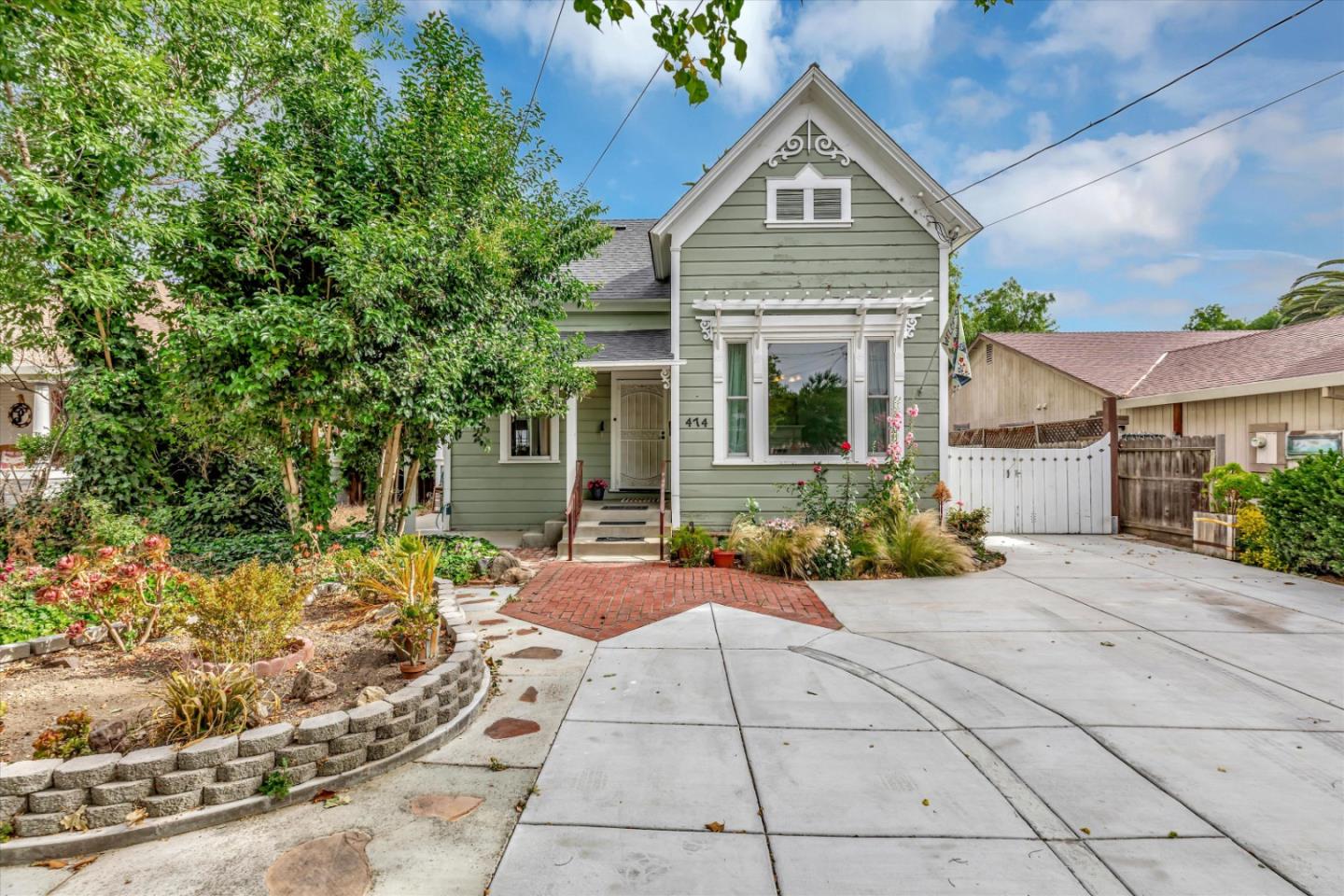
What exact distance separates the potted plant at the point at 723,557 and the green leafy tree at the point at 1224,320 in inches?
1545

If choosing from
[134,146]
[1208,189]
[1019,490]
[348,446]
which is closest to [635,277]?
[348,446]

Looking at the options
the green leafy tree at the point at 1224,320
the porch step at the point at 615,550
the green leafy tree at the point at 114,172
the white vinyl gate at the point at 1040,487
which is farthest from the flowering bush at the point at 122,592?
the green leafy tree at the point at 1224,320

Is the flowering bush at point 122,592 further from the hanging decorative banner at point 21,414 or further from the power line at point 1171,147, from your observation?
the hanging decorative banner at point 21,414

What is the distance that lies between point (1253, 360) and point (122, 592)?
57.7 ft

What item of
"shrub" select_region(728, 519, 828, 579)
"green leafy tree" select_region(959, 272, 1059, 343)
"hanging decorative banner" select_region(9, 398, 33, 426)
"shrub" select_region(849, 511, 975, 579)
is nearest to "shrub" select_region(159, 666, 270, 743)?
"shrub" select_region(728, 519, 828, 579)

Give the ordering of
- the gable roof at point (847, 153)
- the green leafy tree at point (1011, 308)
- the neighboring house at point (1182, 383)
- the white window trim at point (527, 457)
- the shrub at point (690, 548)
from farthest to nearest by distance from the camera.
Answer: the green leafy tree at point (1011, 308)
the white window trim at point (527, 457)
the neighboring house at point (1182, 383)
the gable roof at point (847, 153)
the shrub at point (690, 548)

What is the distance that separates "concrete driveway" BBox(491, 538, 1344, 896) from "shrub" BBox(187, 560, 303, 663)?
1.94 meters

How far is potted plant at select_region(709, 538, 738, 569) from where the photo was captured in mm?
7918

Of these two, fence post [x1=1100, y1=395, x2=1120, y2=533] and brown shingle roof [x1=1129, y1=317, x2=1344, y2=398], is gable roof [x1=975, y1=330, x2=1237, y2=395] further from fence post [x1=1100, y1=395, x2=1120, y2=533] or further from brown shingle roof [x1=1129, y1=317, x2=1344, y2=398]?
fence post [x1=1100, y1=395, x2=1120, y2=533]

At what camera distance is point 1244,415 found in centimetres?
1120

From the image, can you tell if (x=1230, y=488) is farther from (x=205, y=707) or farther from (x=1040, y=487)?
(x=205, y=707)

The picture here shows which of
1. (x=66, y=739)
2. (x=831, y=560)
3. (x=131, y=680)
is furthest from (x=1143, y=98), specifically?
(x=131, y=680)

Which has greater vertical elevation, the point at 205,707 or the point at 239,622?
the point at 239,622

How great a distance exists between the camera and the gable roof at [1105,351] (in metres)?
15.3
